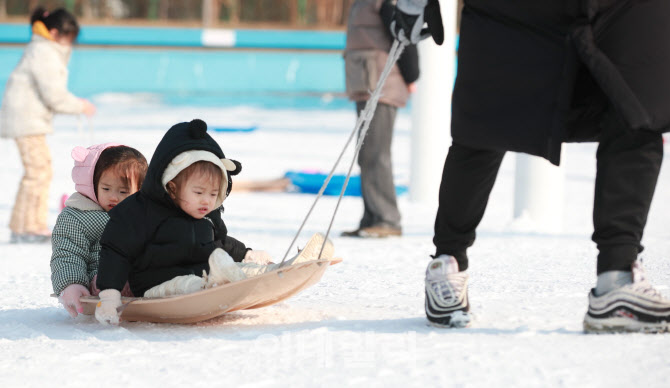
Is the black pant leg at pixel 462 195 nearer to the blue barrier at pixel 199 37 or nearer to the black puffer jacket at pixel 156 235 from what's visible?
the black puffer jacket at pixel 156 235

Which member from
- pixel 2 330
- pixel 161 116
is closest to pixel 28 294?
pixel 2 330

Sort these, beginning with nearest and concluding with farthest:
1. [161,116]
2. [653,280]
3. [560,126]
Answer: [560,126] < [653,280] < [161,116]

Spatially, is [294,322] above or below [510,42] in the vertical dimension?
below

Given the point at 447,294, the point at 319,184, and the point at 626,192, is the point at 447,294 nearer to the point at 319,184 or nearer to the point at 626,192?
the point at 626,192

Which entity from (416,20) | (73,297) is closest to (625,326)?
(416,20)

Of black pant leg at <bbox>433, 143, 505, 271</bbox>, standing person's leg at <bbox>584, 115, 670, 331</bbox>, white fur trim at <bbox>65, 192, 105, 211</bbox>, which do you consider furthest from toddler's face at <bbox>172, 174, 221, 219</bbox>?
standing person's leg at <bbox>584, 115, 670, 331</bbox>

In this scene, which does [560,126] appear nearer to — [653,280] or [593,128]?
[593,128]

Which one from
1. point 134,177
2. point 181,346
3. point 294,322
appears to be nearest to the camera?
point 181,346

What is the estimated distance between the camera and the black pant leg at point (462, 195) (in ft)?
8.38

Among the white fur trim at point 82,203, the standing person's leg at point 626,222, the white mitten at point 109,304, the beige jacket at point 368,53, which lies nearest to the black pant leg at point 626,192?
the standing person's leg at point 626,222

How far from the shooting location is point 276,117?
15273mm

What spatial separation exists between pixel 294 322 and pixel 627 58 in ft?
3.97

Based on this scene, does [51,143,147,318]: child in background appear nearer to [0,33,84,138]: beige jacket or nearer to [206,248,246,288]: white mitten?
[206,248,246,288]: white mitten

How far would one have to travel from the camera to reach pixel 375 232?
534 centimetres
